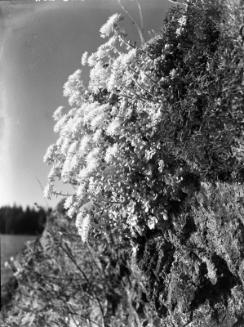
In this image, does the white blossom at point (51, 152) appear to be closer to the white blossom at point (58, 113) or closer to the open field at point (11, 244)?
the white blossom at point (58, 113)

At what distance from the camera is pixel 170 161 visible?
334 centimetres

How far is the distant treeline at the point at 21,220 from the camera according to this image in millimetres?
6961

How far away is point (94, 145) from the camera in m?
3.70

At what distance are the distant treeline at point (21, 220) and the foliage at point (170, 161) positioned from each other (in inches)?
116

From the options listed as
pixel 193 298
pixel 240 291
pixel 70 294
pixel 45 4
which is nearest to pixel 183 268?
pixel 193 298

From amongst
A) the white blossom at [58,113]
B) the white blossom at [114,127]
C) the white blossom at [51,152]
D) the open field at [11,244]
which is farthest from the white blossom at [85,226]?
the open field at [11,244]

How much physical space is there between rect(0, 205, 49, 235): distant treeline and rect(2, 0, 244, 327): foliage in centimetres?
293

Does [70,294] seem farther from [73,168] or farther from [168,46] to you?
[168,46]

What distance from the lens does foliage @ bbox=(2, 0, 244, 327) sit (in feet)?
10.1

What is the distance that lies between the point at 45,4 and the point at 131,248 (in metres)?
2.36

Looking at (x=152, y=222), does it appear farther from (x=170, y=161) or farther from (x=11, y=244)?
(x=11, y=244)

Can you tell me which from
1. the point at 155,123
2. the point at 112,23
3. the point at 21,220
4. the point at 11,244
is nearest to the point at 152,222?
the point at 155,123

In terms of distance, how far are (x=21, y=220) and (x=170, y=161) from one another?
5095 mm

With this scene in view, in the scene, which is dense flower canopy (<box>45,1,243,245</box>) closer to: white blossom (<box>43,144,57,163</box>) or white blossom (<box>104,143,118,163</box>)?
white blossom (<box>104,143,118,163</box>)
